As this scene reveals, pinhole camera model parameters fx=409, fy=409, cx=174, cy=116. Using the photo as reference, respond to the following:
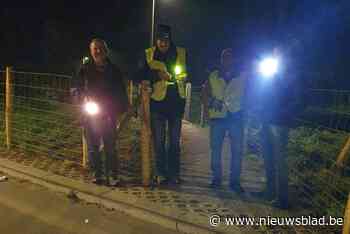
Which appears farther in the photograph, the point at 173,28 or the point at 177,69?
the point at 173,28

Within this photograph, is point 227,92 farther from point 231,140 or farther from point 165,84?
point 165,84

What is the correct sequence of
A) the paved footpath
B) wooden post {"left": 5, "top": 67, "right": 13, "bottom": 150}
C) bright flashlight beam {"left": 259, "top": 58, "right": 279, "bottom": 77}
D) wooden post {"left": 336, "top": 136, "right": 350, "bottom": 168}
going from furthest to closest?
wooden post {"left": 5, "top": 67, "right": 13, "bottom": 150} < wooden post {"left": 336, "top": 136, "right": 350, "bottom": 168} < bright flashlight beam {"left": 259, "top": 58, "right": 279, "bottom": 77} < the paved footpath

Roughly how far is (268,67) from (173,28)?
63.1ft

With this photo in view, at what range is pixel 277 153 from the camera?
4668 mm

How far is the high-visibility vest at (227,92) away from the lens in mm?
4953

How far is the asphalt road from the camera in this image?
419 cm

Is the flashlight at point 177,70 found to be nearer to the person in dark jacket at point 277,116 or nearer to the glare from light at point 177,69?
the glare from light at point 177,69

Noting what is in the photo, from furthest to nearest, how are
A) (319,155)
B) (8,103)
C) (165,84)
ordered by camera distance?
(319,155) < (8,103) < (165,84)

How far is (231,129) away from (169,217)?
1.40 m

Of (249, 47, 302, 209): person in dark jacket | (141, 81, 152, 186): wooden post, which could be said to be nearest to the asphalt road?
(141, 81, 152, 186): wooden post

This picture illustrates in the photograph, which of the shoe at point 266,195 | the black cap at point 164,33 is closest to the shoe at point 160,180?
the shoe at point 266,195

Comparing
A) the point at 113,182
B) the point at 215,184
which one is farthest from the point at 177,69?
the point at 113,182

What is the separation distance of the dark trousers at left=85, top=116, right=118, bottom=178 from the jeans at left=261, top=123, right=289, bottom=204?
1.89 meters

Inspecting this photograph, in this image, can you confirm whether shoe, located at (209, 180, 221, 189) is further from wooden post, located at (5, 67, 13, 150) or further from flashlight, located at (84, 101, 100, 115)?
wooden post, located at (5, 67, 13, 150)
